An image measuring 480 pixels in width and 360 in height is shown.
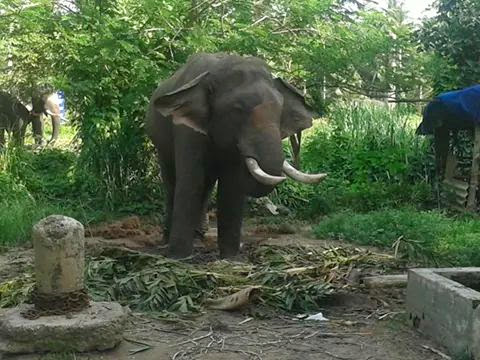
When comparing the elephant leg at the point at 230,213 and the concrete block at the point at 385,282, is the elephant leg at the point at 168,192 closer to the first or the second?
the elephant leg at the point at 230,213

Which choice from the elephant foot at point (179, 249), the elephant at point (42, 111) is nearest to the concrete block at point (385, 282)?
the elephant foot at point (179, 249)

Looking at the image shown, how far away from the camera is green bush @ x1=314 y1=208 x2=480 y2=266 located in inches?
295

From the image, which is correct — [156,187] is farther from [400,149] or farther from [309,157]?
[400,149]

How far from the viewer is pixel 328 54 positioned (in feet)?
41.1

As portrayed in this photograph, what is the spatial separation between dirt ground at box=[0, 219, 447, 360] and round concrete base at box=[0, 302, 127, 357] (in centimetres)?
6

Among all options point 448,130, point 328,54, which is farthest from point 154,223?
point 448,130

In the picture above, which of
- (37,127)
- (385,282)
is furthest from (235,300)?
(37,127)

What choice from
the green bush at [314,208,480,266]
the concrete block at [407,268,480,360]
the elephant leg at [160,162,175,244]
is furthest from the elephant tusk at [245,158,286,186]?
the elephant leg at [160,162,175,244]

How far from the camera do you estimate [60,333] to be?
464 cm

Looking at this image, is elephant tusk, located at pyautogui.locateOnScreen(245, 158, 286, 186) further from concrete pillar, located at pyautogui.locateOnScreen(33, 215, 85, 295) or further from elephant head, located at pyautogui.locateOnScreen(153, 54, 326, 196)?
concrete pillar, located at pyautogui.locateOnScreen(33, 215, 85, 295)

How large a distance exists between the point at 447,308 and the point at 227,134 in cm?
307

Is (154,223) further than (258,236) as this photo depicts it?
Yes

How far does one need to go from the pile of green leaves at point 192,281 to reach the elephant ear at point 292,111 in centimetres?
152

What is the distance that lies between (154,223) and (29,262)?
3.35 m
